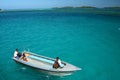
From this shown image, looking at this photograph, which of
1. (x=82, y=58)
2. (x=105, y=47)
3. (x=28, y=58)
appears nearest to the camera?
(x=28, y=58)

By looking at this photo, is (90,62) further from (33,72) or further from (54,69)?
(33,72)

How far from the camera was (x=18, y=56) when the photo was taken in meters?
17.6

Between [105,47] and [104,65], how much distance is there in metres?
6.86

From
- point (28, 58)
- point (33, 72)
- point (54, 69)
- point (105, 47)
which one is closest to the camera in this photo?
point (54, 69)

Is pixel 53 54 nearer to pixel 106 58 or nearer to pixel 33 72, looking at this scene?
pixel 33 72

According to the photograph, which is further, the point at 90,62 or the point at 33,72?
the point at 90,62

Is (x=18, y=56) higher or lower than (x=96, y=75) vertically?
higher

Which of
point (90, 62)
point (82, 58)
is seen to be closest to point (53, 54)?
point (82, 58)

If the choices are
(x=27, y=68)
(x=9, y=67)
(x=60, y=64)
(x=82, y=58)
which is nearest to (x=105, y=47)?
(x=82, y=58)

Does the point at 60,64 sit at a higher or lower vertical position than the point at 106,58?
higher

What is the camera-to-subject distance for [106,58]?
19.7 metres

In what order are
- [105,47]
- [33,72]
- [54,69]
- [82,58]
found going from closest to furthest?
1. [54,69]
2. [33,72]
3. [82,58]
4. [105,47]

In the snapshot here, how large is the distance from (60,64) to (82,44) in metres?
12.1

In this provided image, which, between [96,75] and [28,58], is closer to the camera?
[96,75]
